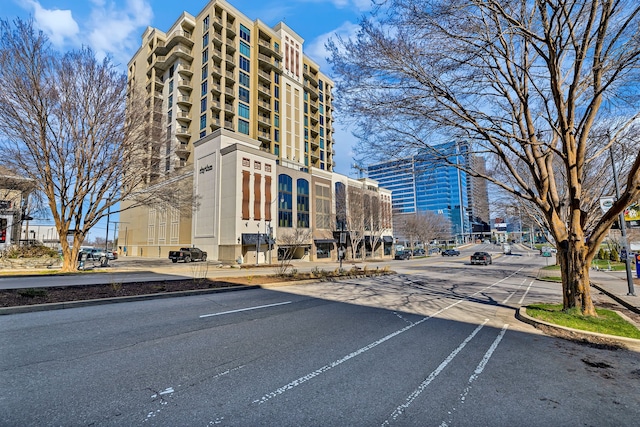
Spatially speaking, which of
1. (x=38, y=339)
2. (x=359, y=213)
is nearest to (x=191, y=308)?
(x=38, y=339)

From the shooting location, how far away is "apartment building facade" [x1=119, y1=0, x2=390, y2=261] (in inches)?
1667

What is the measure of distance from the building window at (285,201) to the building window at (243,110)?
11.9m

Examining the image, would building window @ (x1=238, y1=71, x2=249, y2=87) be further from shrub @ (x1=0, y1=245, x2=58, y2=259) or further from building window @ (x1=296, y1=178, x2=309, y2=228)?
shrub @ (x1=0, y1=245, x2=58, y2=259)

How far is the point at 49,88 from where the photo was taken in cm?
1900

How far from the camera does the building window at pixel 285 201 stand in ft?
158

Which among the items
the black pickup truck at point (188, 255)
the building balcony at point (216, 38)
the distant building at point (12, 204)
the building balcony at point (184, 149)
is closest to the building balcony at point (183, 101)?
the building balcony at point (184, 149)

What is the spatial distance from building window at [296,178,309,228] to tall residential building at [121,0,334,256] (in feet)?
15.4

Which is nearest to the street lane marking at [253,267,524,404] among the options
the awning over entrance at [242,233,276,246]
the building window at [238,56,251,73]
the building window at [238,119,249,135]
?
the awning over entrance at [242,233,276,246]

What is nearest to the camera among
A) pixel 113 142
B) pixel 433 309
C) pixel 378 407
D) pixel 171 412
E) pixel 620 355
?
pixel 171 412

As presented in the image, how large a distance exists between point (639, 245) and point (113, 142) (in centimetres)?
3286

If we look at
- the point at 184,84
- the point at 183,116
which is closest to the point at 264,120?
the point at 183,116

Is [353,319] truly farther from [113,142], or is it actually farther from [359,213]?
[359,213]

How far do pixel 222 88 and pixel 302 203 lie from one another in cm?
2126

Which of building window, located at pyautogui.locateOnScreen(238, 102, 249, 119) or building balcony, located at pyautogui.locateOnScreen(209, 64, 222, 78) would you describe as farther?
building window, located at pyautogui.locateOnScreen(238, 102, 249, 119)
